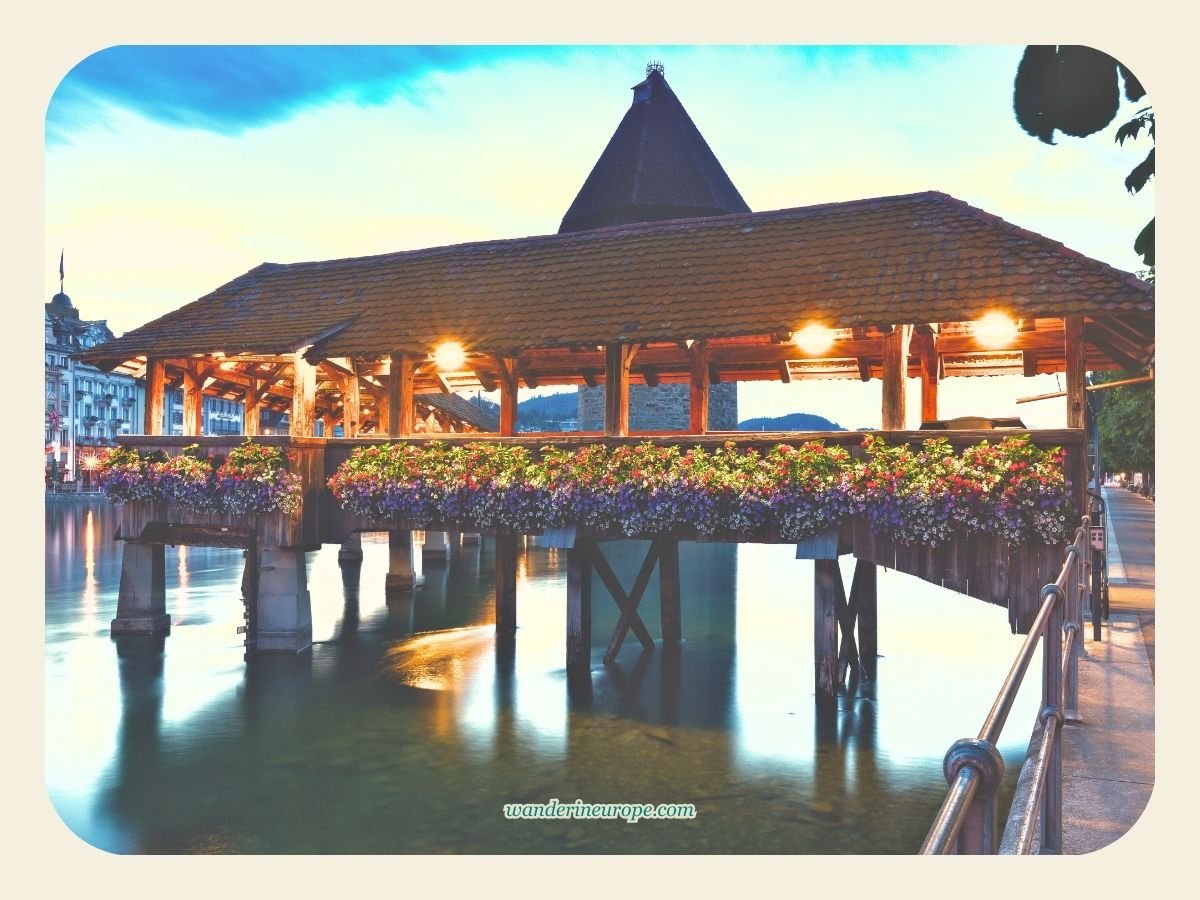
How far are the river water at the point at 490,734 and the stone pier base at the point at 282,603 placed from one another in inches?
13.3

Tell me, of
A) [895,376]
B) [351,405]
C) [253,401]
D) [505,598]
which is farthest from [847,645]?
[253,401]

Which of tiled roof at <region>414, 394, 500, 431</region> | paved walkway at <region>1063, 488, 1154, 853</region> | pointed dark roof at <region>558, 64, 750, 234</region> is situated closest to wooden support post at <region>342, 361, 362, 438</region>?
tiled roof at <region>414, 394, 500, 431</region>

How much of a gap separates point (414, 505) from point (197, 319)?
5690 mm

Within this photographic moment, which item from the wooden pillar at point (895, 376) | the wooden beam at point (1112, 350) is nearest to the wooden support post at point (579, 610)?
the wooden pillar at point (895, 376)

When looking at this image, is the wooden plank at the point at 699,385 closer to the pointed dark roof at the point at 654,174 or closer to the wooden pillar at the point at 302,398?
the wooden pillar at the point at 302,398

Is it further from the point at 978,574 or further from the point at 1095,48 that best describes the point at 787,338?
the point at 1095,48

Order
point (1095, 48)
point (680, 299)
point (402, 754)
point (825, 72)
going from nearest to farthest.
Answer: point (1095, 48), point (825, 72), point (402, 754), point (680, 299)

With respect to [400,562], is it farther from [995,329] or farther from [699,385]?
[995,329]

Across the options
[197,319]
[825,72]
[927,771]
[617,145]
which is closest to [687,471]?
[927,771]

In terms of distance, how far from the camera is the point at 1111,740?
19.9 ft

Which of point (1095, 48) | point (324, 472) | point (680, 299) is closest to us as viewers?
point (1095, 48)

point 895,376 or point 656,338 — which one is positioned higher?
point 656,338

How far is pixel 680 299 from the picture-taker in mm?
11688

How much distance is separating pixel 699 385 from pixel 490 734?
4.98 meters
